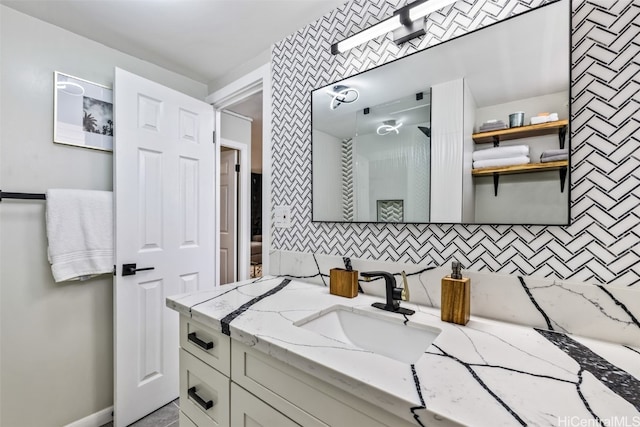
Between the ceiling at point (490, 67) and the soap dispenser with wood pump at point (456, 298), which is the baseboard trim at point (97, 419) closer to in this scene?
the soap dispenser with wood pump at point (456, 298)

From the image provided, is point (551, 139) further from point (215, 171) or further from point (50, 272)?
point (50, 272)

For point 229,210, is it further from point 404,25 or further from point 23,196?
point 404,25

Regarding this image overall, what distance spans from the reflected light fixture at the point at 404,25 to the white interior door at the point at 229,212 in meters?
2.17

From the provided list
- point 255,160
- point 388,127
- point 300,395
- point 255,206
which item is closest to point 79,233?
point 300,395

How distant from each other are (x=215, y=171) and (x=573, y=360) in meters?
2.08

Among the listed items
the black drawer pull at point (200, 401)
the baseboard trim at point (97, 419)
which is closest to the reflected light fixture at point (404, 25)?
the black drawer pull at point (200, 401)

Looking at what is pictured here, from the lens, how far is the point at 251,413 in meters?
0.83

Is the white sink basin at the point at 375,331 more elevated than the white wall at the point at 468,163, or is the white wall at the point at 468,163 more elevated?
the white wall at the point at 468,163

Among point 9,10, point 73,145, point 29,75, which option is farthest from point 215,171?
point 9,10

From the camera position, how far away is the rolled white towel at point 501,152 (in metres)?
0.89

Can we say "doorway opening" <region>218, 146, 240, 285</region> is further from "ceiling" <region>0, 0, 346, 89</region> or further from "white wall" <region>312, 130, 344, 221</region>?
"white wall" <region>312, 130, 344, 221</region>

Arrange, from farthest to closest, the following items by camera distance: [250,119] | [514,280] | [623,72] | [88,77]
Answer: [250,119] → [88,77] → [514,280] → [623,72]

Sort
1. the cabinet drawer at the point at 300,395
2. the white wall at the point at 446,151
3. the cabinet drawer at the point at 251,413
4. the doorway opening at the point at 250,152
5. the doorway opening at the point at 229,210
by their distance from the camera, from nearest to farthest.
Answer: the cabinet drawer at the point at 300,395 < the cabinet drawer at the point at 251,413 < the white wall at the point at 446,151 < the doorway opening at the point at 250,152 < the doorway opening at the point at 229,210

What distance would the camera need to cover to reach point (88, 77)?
5.31 ft
